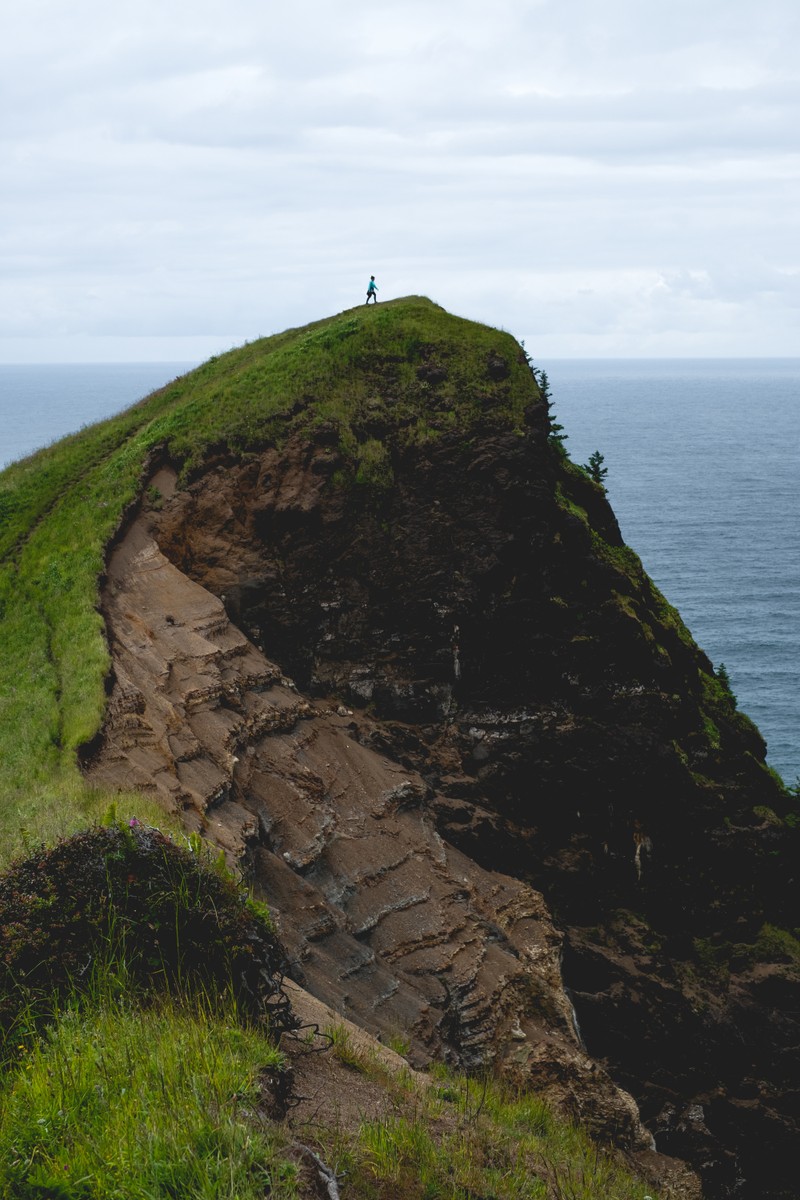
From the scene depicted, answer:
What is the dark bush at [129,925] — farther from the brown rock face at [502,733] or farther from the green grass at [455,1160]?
the brown rock face at [502,733]

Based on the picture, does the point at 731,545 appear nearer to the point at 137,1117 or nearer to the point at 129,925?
the point at 129,925

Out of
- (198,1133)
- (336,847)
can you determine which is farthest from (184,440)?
(198,1133)

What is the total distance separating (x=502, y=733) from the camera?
30812 millimetres

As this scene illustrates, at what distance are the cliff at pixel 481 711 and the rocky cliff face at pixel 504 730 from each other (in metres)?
0.07

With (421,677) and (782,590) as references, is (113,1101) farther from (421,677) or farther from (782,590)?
(782,590)

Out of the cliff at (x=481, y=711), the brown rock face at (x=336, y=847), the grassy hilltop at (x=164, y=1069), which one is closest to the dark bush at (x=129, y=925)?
the grassy hilltop at (x=164, y=1069)

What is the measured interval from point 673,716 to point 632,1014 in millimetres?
8298

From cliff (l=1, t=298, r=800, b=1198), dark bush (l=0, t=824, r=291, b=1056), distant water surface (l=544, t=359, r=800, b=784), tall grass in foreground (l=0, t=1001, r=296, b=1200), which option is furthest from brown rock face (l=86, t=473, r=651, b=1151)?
distant water surface (l=544, t=359, r=800, b=784)

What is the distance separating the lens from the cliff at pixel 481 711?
27.7 m

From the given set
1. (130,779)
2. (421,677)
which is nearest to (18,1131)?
(130,779)

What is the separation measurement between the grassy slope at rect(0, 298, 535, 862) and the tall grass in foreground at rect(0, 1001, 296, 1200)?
46.4 ft

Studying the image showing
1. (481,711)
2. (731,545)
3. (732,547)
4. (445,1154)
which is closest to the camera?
(445,1154)

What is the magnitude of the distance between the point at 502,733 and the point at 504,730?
102 millimetres

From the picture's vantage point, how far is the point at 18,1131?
28.1 feet
